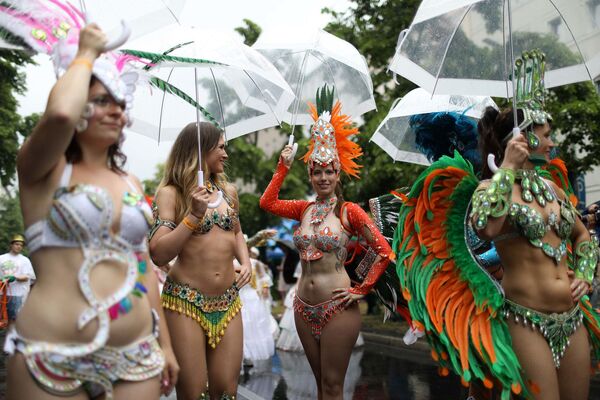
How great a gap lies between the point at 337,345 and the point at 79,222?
283 centimetres

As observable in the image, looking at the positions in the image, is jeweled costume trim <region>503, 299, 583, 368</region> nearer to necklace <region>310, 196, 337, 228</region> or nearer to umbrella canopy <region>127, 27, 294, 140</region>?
necklace <region>310, 196, 337, 228</region>

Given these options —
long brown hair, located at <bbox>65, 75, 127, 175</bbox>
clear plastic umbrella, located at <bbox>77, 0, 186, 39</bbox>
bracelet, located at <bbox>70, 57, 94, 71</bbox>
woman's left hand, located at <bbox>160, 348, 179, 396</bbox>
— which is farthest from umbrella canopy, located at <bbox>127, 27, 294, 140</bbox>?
woman's left hand, located at <bbox>160, 348, 179, 396</bbox>

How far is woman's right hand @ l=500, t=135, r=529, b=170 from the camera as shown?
13.6ft

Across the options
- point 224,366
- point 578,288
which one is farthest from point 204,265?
point 578,288

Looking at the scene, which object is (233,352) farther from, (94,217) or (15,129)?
(15,129)

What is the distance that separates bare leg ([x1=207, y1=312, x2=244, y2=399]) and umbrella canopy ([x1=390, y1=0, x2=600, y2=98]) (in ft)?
6.99

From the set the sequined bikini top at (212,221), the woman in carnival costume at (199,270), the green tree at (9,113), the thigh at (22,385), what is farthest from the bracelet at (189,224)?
the green tree at (9,113)

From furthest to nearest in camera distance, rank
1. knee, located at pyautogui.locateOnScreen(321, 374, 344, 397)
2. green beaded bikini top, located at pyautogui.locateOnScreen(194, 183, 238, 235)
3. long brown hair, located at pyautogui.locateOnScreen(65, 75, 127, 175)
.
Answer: knee, located at pyautogui.locateOnScreen(321, 374, 344, 397), green beaded bikini top, located at pyautogui.locateOnScreen(194, 183, 238, 235), long brown hair, located at pyautogui.locateOnScreen(65, 75, 127, 175)

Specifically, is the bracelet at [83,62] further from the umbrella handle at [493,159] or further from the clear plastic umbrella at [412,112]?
the clear plastic umbrella at [412,112]

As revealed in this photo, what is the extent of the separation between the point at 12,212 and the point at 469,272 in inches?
1159

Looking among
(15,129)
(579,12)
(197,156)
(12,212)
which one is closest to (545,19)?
(579,12)

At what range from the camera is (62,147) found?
9.00ft

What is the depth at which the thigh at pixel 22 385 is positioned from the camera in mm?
2703

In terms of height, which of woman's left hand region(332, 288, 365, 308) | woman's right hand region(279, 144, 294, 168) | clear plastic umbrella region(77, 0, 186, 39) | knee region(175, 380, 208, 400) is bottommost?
knee region(175, 380, 208, 400)
